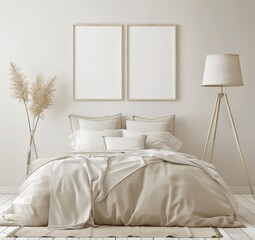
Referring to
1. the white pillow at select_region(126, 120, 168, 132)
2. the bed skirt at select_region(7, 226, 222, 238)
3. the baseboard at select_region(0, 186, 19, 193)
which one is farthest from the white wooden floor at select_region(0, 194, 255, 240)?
the white pillow at select_region(126, 120, 168, 132)

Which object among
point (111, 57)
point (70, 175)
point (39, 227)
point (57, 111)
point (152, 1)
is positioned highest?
point (152, 1)

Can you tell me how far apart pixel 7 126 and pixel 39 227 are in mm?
2905

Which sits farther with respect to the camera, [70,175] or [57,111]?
[57,111]

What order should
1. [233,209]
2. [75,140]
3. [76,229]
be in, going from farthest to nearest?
[75,140], [233,209], [76,229]

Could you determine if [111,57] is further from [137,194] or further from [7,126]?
[137,194]

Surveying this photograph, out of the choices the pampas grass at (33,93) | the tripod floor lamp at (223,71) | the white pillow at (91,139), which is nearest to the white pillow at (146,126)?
the white pillow at (91,139)

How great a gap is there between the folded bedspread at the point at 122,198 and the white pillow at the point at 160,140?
157 centimetres

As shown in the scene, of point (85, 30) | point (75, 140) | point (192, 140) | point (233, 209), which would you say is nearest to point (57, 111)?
point (75, 140)

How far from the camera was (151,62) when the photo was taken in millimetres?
7625

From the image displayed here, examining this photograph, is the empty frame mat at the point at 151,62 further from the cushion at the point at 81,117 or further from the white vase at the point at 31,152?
the white vase at the point at 31,152

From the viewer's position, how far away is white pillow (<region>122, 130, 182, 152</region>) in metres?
6.82

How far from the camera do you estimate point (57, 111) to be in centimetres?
759

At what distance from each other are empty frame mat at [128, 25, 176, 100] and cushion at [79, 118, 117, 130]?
1.71ft

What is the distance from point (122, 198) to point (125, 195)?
0.04 metres
